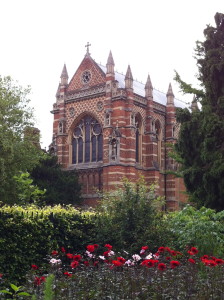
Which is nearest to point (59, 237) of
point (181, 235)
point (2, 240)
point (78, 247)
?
point (78, 247)

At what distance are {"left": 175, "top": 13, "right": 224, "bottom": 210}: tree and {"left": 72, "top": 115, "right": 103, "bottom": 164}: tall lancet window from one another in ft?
79.8

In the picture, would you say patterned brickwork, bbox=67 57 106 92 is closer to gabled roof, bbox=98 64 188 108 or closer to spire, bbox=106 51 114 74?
spire, bbox=106 51 114 74

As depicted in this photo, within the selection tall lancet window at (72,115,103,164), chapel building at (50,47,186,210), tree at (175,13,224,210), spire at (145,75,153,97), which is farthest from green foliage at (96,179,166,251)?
spire at (145,75,153,97)

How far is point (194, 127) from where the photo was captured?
19.4 m

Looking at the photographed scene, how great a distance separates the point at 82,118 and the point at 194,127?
2749 cm

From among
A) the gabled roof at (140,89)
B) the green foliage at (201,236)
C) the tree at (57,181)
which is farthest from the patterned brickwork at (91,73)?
the green foliage at (201,236)

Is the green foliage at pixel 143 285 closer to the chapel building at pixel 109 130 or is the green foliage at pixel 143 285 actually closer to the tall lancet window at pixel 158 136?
the chapel building at pixel 109 130

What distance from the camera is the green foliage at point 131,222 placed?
1391 centimetres

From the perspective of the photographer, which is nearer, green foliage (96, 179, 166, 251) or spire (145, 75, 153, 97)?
green foliage (96, 179, 166, 251)

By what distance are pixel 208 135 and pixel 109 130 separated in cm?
2446

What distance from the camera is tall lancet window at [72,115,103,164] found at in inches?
1757

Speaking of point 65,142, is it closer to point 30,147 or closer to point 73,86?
point 73,86

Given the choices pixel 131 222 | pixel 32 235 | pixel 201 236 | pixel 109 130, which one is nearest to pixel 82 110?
pixel 109 130

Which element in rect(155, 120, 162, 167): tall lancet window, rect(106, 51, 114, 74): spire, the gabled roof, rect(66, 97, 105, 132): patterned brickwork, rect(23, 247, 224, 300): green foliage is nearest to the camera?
rect(23, 247, 224, 300): green foliage
